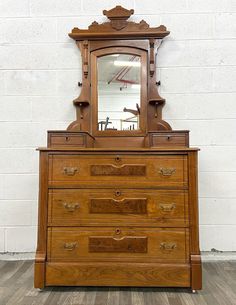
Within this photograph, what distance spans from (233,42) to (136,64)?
2.91 feet

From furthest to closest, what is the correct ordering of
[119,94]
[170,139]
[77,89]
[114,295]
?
[77,89] → [119,94] → [170,139] → [114,295]

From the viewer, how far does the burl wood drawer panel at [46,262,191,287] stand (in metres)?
1.66

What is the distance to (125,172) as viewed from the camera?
5.58ft

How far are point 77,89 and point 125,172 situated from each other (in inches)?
40.3

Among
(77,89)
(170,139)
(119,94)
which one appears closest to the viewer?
(170,139)

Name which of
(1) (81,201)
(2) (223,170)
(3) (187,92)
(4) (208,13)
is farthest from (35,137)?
(4) (208,13)

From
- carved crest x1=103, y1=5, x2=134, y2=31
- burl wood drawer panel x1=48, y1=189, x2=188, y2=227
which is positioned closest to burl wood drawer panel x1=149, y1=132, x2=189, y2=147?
burl wood drawer panel x1=48, y1=189, x2=188, y2=227

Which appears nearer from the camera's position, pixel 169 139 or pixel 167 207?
pixel 167 207

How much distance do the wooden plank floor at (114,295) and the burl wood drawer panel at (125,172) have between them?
0.69 meters

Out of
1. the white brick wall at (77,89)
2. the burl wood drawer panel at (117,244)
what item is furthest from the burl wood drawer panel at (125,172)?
the white brick wall at (77,89)

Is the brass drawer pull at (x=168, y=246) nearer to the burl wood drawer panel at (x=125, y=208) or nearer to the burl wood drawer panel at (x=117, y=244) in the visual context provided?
the burl wood drawer panel at (x=117, y=244)

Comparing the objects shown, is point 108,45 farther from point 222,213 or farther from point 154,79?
point 222,213

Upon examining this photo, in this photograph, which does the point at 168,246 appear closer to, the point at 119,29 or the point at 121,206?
the point at 121,206

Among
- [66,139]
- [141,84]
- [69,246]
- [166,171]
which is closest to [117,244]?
[69,246]
